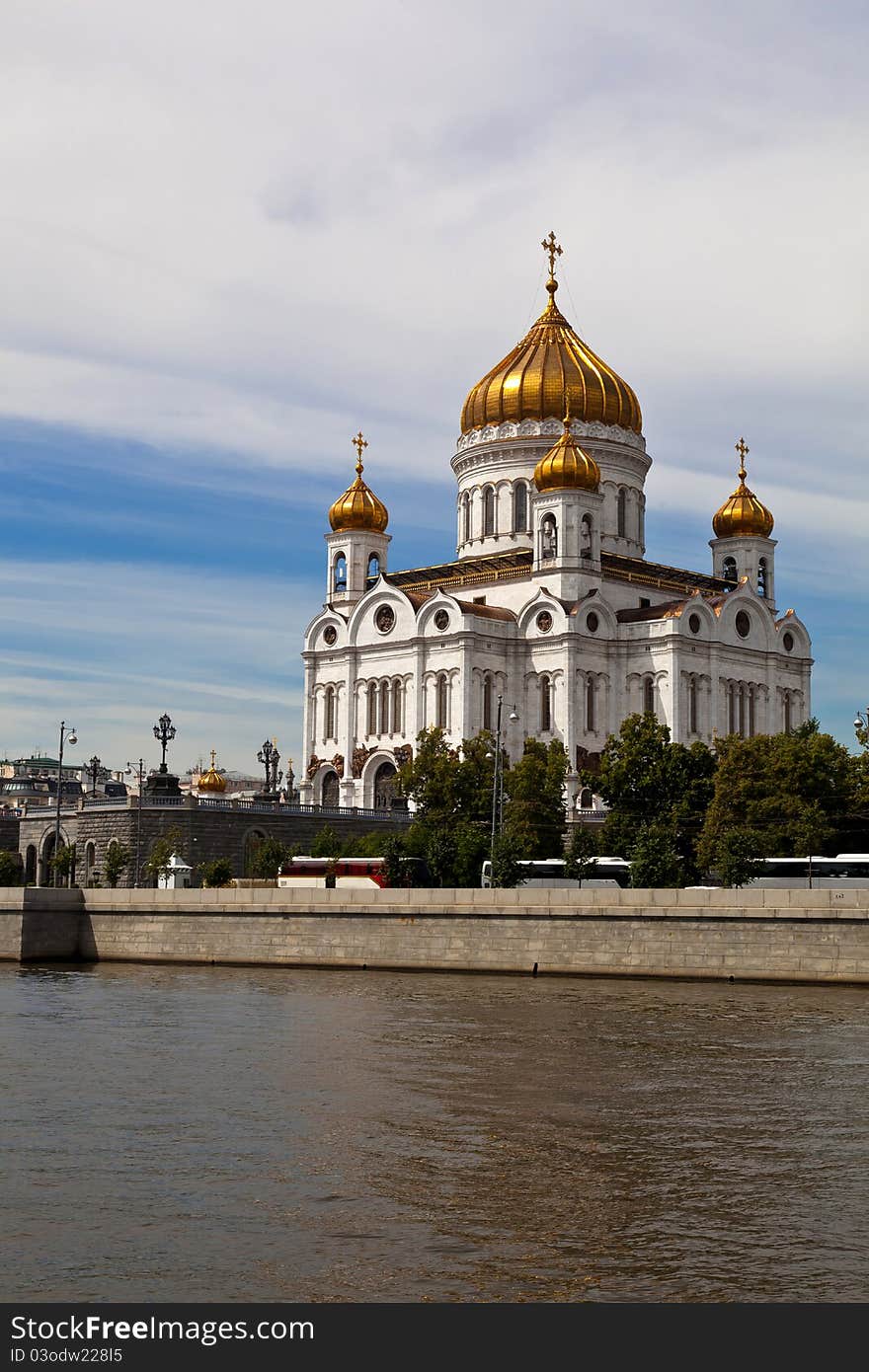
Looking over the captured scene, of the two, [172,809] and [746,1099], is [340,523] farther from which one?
[746,1099]

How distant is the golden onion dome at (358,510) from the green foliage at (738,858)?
3845 cm

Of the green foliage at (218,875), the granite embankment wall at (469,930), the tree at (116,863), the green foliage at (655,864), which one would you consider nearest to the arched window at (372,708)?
the tree at (116,863)

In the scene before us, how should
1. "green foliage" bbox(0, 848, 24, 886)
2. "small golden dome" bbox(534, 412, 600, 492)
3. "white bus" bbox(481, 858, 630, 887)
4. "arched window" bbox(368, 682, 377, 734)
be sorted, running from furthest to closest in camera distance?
"arched window" bbox(368, 682, 377, 734) → "small golden dome" bbox(534, 412, 600, 492) → "green foliage" bbox(0, 848, 24, 886) → "white bus" bbox(481, 858, 630, 887)

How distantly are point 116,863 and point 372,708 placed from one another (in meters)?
22.6

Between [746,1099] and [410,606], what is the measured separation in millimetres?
58917

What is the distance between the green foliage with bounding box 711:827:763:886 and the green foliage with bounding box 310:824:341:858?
54.4 ft

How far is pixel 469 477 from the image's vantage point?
8681cm

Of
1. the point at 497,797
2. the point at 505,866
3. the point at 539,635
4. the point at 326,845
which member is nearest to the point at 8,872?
the point at 326,845

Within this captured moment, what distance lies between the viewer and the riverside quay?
64625 mm

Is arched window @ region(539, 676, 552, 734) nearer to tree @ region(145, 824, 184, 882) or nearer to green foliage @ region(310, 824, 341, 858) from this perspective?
green foliage @ region(310, 824, 341, 858)

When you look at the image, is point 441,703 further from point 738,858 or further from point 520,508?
point 738,858

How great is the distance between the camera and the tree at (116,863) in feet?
206

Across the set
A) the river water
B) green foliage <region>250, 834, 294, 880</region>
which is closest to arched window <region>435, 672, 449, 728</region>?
green foliage <region>250, 834, 294, 880</region>
